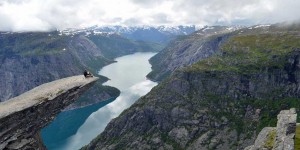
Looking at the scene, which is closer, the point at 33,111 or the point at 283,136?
the point at 33,111

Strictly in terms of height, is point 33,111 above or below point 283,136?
above

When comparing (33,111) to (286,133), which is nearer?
(33,111)

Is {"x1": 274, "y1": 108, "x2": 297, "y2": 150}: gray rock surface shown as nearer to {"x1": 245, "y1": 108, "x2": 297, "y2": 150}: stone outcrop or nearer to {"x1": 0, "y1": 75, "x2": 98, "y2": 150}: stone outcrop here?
{"x1": 245, "y1": 108, "x2": 297, "y2": 150}: stone outcrop

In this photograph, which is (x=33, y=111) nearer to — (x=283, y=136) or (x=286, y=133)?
(x=283, y=136)


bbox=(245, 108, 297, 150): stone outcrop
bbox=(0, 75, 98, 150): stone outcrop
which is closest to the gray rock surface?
bbox=(245, 108, 297, 150): stone outcrop

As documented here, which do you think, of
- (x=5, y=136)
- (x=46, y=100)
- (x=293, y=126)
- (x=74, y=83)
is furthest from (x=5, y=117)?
(x=293, y=126)

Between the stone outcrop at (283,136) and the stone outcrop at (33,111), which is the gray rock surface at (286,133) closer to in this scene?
the stone outcrop at (283,136)

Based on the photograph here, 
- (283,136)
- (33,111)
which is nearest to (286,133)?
(283,136)

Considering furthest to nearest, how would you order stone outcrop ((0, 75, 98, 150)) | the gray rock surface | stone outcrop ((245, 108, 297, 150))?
stone outcrop ((245, 108, 297, 150)) → the gray rock surface → stone outcrop ((0, 75, 98, 150))

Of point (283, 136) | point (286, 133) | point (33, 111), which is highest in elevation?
point (33, 111)

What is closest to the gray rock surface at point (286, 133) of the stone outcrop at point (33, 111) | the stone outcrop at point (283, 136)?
the stone outcrop at point (283, 136)
